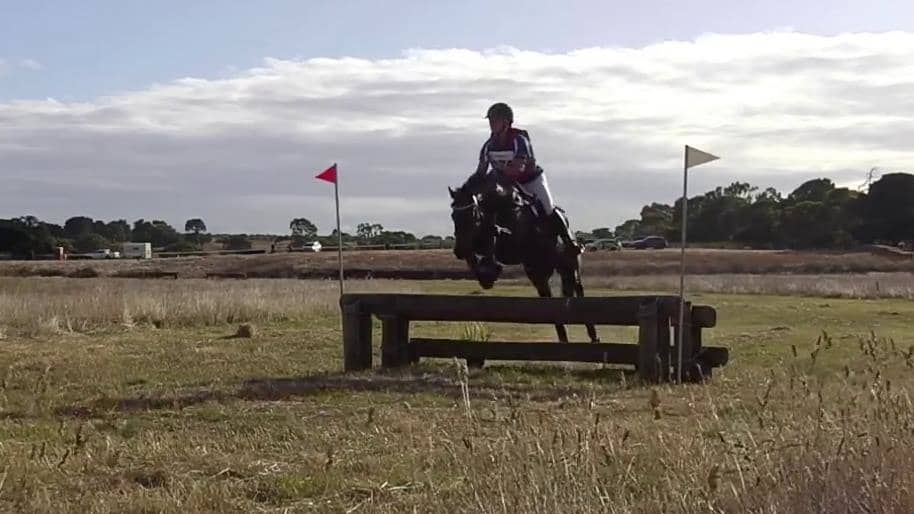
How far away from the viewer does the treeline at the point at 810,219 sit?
82.9 m

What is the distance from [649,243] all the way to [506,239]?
80.8 metres

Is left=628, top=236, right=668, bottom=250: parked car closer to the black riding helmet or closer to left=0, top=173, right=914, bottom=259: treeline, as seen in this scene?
left=0, top=173, right=914, bottom=259: treeline

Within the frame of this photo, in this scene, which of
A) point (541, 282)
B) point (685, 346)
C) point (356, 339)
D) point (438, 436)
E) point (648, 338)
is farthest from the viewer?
point (541, 282)

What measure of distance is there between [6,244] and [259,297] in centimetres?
6176

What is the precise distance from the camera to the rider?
1384 cm

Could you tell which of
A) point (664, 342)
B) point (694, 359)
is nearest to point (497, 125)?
point (664, 342)

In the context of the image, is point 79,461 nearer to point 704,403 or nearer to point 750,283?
point 704,403

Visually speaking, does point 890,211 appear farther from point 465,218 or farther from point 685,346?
A: point 465,218

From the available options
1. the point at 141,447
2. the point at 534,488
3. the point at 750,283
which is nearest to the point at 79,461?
the point at 141,447

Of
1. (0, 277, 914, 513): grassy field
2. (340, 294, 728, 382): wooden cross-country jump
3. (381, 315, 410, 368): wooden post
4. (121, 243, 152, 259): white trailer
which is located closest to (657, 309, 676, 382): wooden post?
(340, 294, 728, 382): wooden cross-country jump

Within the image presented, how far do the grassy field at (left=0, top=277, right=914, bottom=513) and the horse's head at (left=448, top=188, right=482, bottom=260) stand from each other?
4.65 ft

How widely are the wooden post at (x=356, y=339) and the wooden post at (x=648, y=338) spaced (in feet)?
10.5

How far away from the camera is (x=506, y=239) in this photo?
13523mm

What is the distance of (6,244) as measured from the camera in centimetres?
8375
